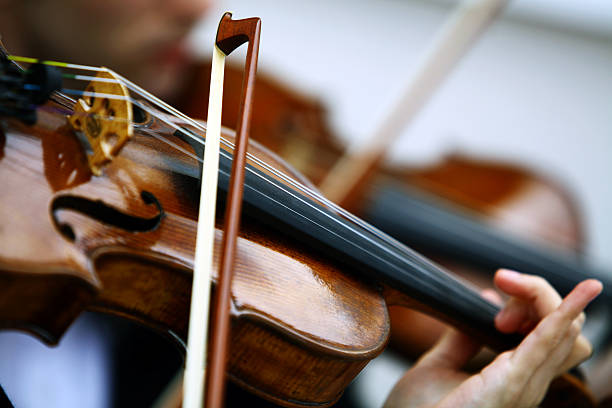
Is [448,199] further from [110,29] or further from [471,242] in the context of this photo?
[110,29]

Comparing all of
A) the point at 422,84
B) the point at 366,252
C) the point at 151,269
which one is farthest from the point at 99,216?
the point at 422,84

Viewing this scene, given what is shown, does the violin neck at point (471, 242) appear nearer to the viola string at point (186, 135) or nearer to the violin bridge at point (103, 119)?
the viola string at point (186, 135)

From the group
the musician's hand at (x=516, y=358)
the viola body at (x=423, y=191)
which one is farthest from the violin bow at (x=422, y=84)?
the musician's hand at (x=516, y=358)

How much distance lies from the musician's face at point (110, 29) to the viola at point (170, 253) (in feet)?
2.63

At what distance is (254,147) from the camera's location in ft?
1.64

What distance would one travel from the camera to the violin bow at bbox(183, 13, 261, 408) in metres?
0.25

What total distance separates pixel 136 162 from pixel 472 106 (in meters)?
1.86

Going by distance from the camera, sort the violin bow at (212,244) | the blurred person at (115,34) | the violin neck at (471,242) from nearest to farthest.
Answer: the violin bow at (212,244), the violin neck at (471,242), the blurred person at (115,34)

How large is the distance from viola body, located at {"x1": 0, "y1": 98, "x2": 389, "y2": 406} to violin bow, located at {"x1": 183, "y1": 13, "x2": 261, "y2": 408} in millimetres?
29

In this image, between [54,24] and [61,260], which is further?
[54,24]

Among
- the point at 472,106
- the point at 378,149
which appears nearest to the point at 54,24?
the point at 378,149

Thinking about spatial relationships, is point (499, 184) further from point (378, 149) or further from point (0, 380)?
point (0, 380)

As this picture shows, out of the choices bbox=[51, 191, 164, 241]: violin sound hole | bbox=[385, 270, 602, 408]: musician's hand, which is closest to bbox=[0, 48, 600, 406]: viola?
bbox=[51, 191, 164, 241]: violin sound hole

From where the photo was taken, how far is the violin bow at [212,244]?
0.83 feet
